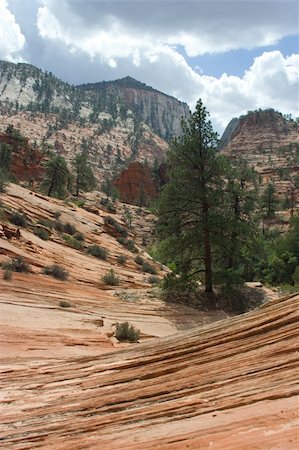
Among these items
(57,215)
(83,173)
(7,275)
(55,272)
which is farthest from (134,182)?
(7,275)

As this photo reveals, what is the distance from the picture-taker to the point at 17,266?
17766 mm

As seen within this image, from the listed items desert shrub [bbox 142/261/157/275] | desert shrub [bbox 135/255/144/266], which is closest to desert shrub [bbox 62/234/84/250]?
desert shrub [bbox 135/255/144/266]

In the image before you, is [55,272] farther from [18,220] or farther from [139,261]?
[139,261]

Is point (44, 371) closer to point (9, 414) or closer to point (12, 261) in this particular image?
point (9, 414)

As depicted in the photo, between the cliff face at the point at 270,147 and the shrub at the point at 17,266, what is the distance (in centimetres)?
8420

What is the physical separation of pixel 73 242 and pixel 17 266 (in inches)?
372

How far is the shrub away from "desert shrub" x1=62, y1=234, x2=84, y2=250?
8.57m

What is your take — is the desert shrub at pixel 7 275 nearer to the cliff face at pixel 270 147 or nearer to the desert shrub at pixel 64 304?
the desert shrub at pixel 64 304

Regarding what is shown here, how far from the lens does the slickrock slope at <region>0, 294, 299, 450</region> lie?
436 centimetres

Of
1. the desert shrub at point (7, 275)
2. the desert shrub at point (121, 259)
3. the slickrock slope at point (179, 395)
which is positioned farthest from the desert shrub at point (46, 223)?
the slickrock slope at point (179, 395)

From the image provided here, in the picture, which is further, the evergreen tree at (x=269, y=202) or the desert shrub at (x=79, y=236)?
the evergreen tree at (x=269, y=202)

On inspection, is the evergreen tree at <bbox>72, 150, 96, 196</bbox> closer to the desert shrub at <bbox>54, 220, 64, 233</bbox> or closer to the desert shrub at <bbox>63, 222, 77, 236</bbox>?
the desert shrub at <bbox>63, 222, 77, 236</bbox>

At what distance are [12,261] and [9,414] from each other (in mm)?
12033

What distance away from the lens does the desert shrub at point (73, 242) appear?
26938 millimetres
